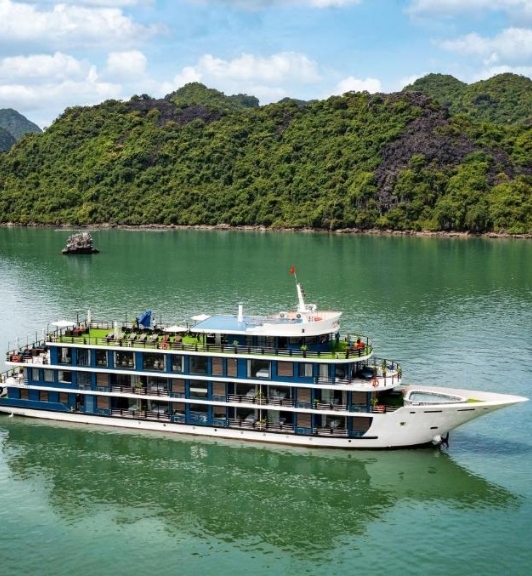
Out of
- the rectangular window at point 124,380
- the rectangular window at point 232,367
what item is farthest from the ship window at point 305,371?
the rectangular window at point 124,380

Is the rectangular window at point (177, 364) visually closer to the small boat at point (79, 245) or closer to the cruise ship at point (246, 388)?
the cruise ship at point (246, 388)

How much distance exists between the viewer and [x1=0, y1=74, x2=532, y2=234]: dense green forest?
509 feet

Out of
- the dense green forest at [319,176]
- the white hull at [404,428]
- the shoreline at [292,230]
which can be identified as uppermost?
the dense green forest at [319,176]

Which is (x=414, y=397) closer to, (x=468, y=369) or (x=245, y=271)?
(x=468, y=369)

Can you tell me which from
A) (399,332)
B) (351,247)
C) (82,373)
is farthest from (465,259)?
(82,373)

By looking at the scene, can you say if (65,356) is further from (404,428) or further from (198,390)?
(404,428)

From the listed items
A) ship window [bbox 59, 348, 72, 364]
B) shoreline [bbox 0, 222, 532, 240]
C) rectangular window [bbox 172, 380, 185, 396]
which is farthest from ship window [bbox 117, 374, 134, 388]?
shoreline [bbox 0, 222, 532, 240]

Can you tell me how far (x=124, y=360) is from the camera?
110 ft

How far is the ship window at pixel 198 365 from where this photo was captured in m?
32.3

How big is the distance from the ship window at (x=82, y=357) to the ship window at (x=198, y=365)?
16.9 feet

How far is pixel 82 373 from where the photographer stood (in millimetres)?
33938

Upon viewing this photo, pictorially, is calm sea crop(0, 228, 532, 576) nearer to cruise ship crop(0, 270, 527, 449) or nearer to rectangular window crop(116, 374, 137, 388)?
→ cruise ship crop(0, 270, 527, 449)

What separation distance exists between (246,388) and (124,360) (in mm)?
5881

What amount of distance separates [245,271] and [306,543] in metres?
67.8
